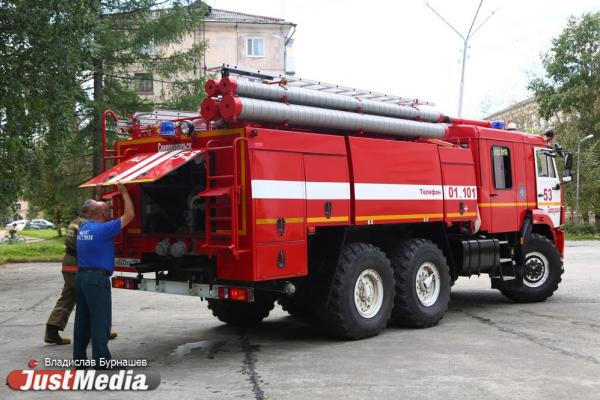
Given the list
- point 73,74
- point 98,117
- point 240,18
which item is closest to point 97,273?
point 73,74

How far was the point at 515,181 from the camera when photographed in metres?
11.4

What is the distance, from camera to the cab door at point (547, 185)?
1199 cm

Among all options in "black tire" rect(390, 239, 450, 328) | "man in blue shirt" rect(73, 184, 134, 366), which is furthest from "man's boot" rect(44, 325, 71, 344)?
"black tire" rect(390, 239, 450, 328)

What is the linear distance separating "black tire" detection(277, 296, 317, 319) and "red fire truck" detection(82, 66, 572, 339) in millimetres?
77

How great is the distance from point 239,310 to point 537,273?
18.5ft

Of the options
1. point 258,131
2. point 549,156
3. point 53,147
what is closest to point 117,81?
point 53,147

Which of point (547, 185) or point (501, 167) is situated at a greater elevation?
point (501, 167)

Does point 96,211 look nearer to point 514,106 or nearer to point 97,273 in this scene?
point 97,273

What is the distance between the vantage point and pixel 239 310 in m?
9.56

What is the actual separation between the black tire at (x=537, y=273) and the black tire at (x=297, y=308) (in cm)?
385

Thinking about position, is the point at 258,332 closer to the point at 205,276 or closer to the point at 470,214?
the point at 205,276

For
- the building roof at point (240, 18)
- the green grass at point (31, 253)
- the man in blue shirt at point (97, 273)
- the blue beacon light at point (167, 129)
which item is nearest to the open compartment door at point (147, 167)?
the blue beacon light at point (167, 129)

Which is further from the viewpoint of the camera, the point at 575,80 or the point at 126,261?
the point at 575,80

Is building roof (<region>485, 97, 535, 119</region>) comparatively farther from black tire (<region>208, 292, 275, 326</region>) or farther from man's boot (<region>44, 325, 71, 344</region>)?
man's boot (<region>44, 325, 71, 344</region>)
